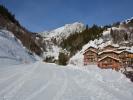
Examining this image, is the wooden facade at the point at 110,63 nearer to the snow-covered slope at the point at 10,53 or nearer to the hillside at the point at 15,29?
the snow-covered slope at the point at 10,53

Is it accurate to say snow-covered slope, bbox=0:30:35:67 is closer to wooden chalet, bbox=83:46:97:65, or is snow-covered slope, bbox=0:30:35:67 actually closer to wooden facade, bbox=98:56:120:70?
wooden facade, bbox=98:56:120:70

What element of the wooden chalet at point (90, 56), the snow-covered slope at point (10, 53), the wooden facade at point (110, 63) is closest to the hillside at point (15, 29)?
the snow-covered slope at point (10, 53)

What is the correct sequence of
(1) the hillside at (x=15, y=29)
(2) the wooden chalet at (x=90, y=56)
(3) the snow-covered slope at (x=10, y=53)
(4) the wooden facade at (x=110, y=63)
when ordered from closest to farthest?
(3) the snow-covered slope at (x=10, y=53)
(4) the wooden facade at (x=110, y=63)
(2) the wooden chalet at (x=90, y=56)
(1) the hillside at (x=15, y=29)

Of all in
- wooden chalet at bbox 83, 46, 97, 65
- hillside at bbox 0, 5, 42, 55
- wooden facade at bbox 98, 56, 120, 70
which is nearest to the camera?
wooden facade at bbox 98, 56, 120, 70

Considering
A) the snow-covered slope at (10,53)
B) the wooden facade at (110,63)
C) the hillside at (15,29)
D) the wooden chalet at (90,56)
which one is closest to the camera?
the snow-covered slope at (10,53)

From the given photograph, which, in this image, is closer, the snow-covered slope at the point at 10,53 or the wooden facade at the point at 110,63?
the snow-covered slope at the point at 10,53

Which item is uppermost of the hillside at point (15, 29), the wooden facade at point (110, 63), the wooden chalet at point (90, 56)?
the hillside at point (15, 29)

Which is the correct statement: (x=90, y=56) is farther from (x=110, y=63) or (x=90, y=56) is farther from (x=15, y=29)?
(x=15, y=29)

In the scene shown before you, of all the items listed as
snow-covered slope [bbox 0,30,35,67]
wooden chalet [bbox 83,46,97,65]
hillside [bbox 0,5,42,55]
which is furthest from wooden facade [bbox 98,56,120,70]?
hillside [bbox 0,5,42,55]

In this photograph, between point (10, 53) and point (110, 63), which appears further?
point (110, 63)

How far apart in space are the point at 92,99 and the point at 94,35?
5779 inches

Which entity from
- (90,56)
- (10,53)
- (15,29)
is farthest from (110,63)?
(15,29)

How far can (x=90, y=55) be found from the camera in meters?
105

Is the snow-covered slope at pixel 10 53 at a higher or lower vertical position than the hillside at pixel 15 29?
lower
